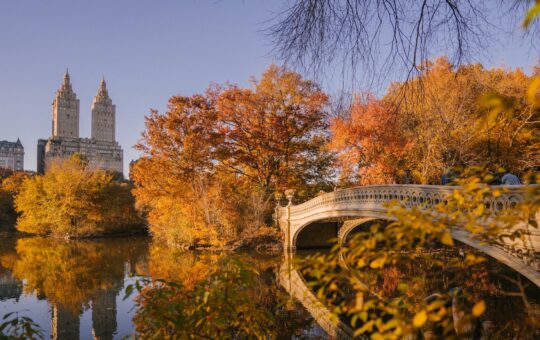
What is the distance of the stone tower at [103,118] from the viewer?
126062 mm

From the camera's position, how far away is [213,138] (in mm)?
20359

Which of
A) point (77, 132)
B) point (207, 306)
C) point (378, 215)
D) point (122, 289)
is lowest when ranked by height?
point (122, 289)

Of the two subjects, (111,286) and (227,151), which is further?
(227,151)

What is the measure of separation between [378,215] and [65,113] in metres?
127

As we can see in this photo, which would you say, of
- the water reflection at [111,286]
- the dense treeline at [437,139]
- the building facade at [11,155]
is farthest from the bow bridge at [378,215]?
the building facade at [11,155]

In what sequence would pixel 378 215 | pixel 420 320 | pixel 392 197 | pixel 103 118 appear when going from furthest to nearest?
1. pixel 103 118
2. pixel 378 215
3. pixel 392 197
4. pixel 420 320

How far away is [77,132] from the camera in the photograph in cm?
12219

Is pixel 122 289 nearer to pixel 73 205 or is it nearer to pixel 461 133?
pixel 461 133

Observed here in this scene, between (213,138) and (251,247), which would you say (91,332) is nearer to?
(251,247)

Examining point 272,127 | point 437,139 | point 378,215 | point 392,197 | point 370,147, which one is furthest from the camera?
point 272,127

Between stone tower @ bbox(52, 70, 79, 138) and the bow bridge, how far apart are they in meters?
115

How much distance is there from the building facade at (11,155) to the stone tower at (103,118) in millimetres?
22032

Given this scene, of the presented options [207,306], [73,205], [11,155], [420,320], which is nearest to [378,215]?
[207,306]

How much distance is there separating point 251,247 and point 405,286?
17754 millimetres
